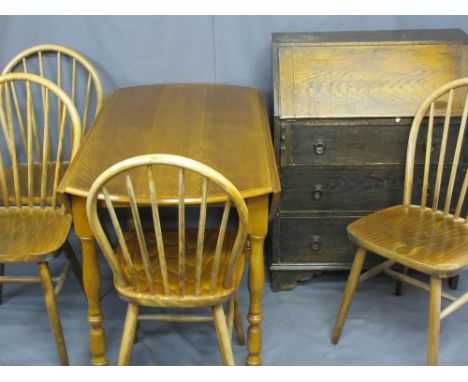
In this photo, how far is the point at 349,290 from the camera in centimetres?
240

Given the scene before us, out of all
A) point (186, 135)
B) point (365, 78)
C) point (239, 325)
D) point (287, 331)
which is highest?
point (365, 78)

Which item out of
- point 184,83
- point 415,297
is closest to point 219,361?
point 415,297

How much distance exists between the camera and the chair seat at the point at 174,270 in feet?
6.36

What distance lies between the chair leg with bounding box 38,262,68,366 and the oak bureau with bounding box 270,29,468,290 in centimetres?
99

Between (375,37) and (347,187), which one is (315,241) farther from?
(375,37)

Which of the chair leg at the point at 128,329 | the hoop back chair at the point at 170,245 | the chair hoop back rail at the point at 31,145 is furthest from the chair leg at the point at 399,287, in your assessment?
the chair hoop back rail at the point at 31,145

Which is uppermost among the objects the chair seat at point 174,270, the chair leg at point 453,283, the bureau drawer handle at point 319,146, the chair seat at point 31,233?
the bureau drawer handle at point 319,146

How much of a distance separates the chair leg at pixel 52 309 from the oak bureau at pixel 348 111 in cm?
99

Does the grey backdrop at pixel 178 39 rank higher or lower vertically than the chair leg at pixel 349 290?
higher

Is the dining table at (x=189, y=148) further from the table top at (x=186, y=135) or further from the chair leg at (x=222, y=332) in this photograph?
the chair leg at (x=222, y=332)

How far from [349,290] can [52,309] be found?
1150 millimetres

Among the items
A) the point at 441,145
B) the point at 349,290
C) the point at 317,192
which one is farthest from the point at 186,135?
the point at 441,145

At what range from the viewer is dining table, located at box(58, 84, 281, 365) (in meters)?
1.92
